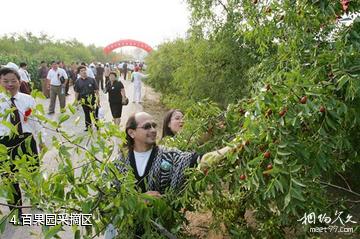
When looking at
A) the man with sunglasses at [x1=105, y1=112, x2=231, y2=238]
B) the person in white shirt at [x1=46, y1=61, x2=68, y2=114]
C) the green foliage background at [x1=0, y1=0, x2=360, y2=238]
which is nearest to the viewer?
the green foliage background at [x1=0, y1=0, x2=360, y2=238]

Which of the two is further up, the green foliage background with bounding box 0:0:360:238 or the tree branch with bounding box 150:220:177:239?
the green foliage background with bounding box 0:0:360:238

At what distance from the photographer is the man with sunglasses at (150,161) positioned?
8.14 ft

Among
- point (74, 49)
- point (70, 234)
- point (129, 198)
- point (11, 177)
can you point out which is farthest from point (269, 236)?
point (74, 49)

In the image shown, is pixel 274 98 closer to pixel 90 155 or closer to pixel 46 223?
pixel 90 155

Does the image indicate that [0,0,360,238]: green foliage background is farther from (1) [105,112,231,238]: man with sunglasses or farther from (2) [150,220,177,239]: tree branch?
(1) [105,112,231,238]: man with sunglasses

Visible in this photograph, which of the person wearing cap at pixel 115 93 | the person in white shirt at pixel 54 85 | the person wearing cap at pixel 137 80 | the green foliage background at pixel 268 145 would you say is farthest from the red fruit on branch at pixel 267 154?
the person wearing cap at pixel 137 80

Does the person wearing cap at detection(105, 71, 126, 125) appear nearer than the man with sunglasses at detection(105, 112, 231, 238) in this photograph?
No

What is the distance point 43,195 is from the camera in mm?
1711

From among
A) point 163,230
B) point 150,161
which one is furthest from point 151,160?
point 163,230

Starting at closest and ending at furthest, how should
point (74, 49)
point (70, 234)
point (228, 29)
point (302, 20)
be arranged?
point (302, 20)
point (70, 234)
point (228, 29)
point (74, 49)

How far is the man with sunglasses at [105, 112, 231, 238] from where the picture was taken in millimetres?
2482

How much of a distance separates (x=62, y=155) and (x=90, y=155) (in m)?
0.14

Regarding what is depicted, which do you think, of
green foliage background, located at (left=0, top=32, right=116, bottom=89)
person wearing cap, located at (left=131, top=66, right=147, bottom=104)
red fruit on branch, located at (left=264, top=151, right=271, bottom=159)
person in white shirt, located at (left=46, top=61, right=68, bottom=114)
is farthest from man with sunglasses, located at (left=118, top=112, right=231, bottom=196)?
green foliage background, located at (left=0, top=32, right=116, bottom=89)

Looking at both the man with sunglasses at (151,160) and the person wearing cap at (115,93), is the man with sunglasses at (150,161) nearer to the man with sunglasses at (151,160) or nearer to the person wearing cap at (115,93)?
the man with sunglasses at (151,160)
